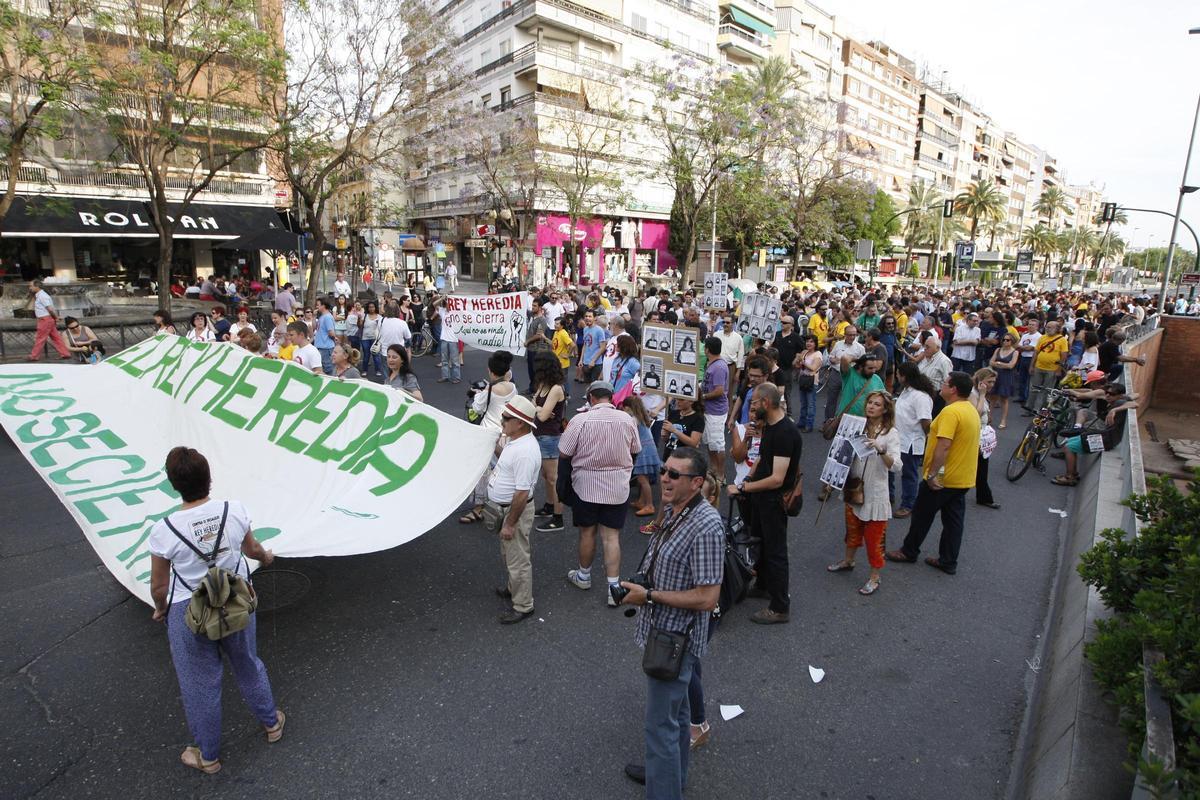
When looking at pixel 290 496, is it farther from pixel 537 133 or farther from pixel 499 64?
pixel 499 64

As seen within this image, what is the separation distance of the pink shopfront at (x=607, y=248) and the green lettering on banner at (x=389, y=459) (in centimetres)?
3520

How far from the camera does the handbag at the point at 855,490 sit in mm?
5414

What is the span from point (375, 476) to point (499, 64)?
44.5 metres

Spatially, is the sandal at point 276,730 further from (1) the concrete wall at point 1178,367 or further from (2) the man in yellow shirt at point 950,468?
(1) the concrete wall at point 1178,367

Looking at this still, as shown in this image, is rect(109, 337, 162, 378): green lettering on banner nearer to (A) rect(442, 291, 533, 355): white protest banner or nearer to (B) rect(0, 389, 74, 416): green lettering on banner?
(B) rect(0, 389, 74, 416): green lettering on banner

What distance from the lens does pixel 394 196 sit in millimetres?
56500

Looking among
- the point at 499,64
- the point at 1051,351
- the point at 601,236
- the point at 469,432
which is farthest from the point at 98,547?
the point at 499,64

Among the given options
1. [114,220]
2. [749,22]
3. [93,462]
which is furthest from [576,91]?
[93,462]

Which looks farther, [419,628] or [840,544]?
[840,544]

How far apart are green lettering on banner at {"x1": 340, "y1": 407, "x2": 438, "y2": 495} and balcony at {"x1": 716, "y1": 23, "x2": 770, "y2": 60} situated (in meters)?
52.3

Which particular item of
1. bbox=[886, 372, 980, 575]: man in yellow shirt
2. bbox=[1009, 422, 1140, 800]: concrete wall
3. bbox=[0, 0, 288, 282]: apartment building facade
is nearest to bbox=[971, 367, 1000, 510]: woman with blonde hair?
bbox=[1009, 422, 1140, 800]: concrete wall

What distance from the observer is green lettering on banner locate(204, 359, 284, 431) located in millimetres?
6143

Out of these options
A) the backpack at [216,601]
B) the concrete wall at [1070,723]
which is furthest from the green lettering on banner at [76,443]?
the concrete wall at [1070,723]

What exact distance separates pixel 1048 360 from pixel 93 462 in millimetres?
13548
